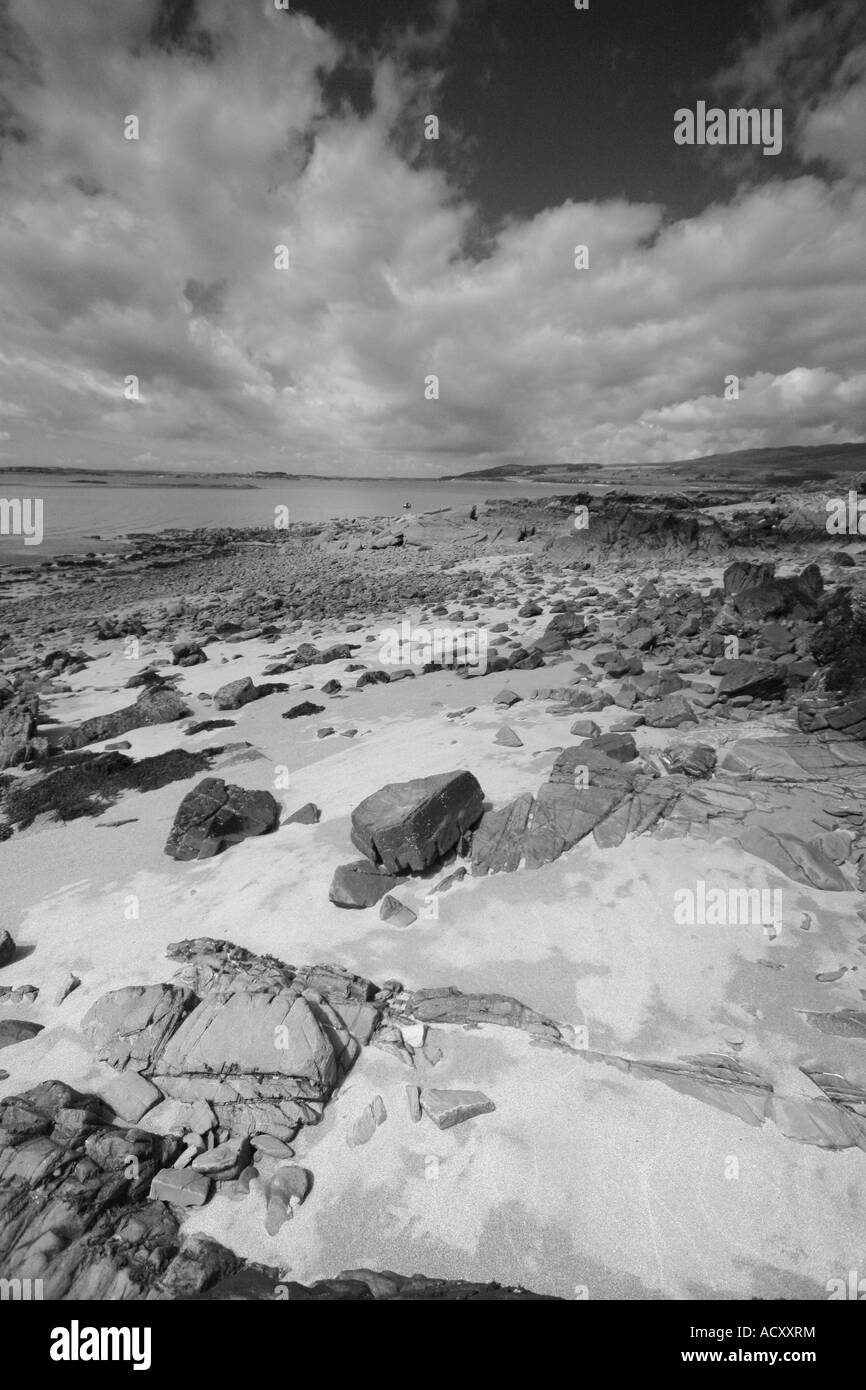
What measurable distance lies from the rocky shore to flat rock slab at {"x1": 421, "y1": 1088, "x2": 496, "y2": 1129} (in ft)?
0.08

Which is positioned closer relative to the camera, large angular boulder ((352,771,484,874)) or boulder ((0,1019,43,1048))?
boulder ((0,1019,43,1048))

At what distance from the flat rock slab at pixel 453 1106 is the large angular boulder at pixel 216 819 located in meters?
4.40

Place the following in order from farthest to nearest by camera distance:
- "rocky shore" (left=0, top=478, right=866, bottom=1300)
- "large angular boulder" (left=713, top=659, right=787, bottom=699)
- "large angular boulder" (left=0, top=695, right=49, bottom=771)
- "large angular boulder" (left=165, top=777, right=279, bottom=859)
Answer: "large angular boulder" (left=0, top=695, right=49, bottom=771)
"large angular boulder" (left=713, top=659, right=787, bottom=699)
"large angular boulder" (left=165, top=777, right=279, bottom=859)
"rocky shore" (left=0, top=478, right=866, bottom=1300)

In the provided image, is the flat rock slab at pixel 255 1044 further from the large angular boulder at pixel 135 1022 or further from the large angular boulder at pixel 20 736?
the large angular boulder at pixel 20 736

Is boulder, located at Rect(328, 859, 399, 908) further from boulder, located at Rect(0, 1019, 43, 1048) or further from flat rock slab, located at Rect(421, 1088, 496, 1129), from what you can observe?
boulder, located at Rect(0, 1019, 43, 1048)

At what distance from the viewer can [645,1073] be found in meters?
4.37

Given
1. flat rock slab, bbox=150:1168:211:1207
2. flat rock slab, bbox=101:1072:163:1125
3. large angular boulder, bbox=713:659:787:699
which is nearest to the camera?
flat rock slab, bbox=150:1168:211:1207

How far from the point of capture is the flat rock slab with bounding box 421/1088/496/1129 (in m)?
4.13

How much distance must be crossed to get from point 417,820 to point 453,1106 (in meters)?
3.01

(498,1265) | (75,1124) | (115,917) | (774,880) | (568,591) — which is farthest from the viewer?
(568,591)

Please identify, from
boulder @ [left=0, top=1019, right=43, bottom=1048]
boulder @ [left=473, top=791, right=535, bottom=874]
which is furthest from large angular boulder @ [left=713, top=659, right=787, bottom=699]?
boulder @ [left=0, top=1019, right=43, bottom=1048]
